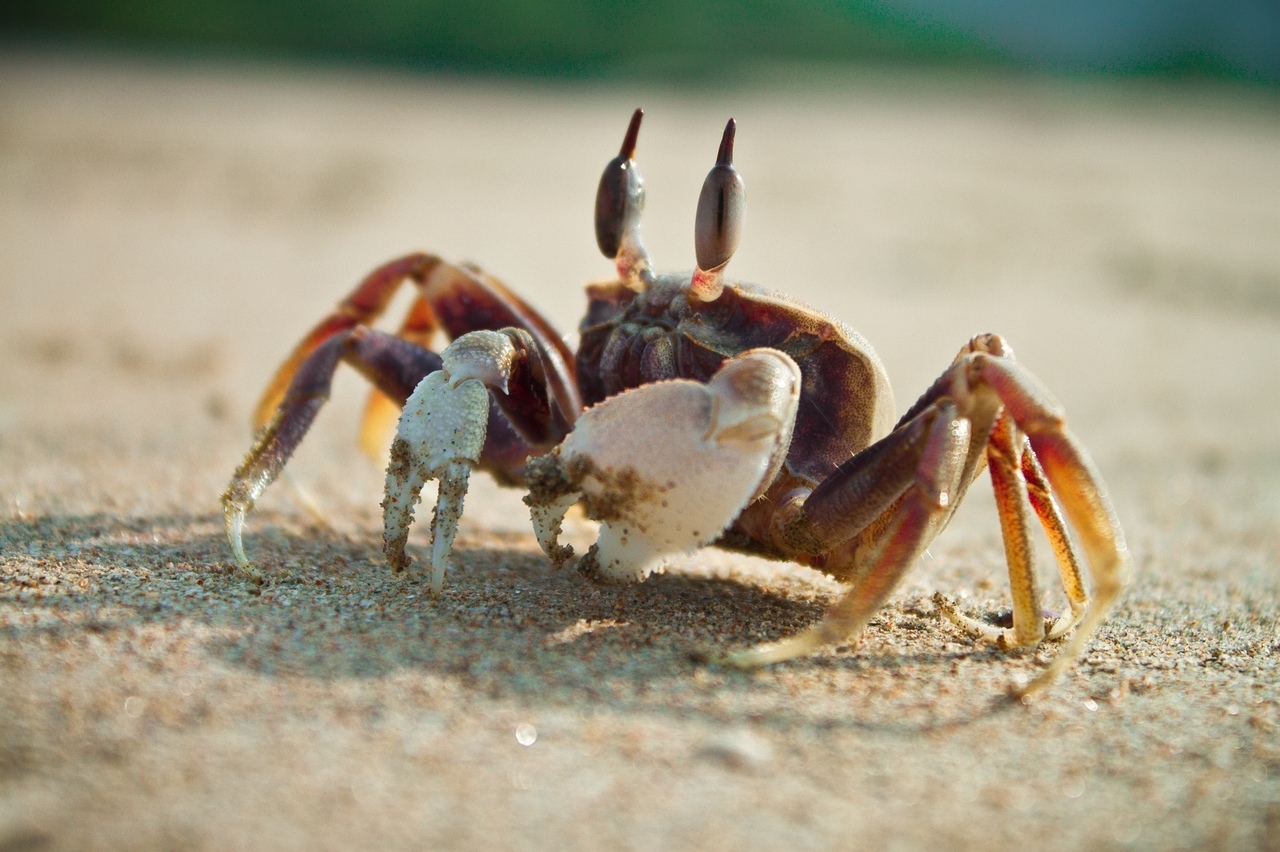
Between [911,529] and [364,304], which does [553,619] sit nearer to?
[911,529]

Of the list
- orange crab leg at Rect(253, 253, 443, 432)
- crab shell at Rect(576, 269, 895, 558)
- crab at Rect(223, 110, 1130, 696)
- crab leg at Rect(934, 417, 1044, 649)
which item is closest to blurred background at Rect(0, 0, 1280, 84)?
orange crab leg at Rect(253, 253, 443, 432)

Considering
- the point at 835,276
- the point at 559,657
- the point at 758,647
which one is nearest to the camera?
the point at 559,657

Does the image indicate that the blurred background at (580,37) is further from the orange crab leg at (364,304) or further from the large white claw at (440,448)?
the large white claw at (440,448)

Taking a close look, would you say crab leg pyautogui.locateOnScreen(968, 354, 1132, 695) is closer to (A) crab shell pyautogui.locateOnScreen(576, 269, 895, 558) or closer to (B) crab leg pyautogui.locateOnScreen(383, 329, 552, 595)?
(A) crab shell pyautogui.locateOnScreen(576, 269, 895, 558)

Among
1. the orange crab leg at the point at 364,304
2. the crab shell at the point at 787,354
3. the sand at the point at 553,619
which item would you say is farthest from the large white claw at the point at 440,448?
the orange crab leg at the point at 364,304

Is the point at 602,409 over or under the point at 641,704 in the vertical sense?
over

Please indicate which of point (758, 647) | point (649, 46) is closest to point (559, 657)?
point (758, 647)

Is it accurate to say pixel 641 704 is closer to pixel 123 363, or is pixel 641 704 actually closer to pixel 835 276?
pixel 123 363
